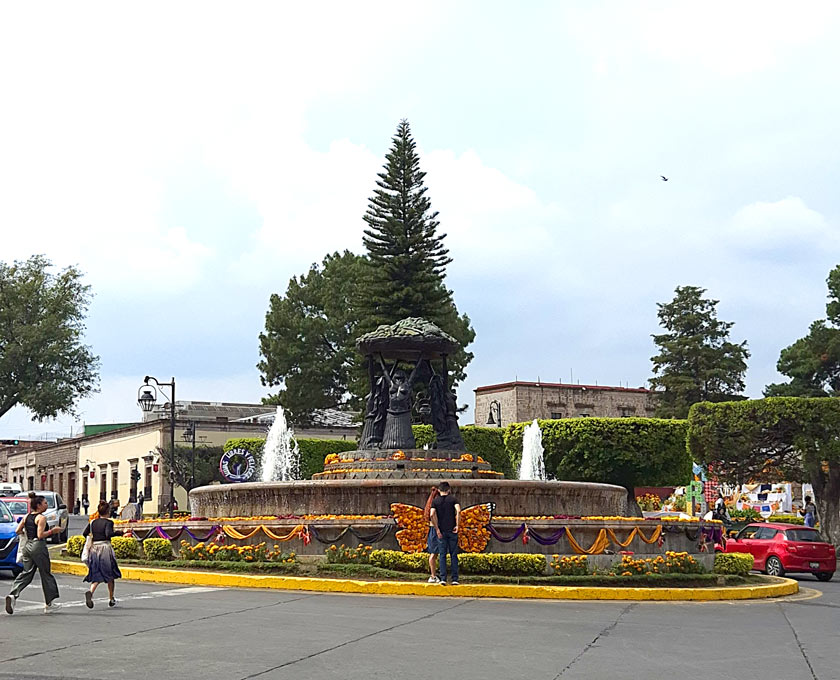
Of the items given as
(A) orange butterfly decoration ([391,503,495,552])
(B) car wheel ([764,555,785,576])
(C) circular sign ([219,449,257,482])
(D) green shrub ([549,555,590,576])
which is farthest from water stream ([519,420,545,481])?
(D) green shrub ([549,555,590,576])

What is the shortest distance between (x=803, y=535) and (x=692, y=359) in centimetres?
4581

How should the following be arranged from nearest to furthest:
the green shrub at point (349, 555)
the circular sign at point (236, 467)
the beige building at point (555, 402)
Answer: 1. the green shrub at point (349, 555)
2. the circular sign at point (236, 467)
3. the beige building at point (555, 402)

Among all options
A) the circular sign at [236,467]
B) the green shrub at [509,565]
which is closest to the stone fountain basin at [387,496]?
the green shrub at [509,565]

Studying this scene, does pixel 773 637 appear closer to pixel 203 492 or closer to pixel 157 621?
pixel 157 621

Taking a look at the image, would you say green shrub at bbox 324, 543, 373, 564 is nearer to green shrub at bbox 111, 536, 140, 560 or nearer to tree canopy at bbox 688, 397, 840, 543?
green shrub at bbox 111, 536, 140, 560

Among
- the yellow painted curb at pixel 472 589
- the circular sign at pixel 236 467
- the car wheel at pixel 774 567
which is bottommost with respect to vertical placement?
the car wheel at pixel 774 567

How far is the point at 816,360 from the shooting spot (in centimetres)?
6662

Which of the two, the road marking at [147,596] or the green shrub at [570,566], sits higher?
the green shrub at [570,566]

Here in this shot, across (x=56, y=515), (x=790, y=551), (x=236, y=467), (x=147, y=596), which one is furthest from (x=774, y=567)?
(x=236, y=467)

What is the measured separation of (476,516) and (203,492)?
25.1 feet

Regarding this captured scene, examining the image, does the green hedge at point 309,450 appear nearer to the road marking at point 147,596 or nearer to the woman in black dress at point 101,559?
the road marking at point 147,596

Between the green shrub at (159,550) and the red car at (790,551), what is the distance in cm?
1330

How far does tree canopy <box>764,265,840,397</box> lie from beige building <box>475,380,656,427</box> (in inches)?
381

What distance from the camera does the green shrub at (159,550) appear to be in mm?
20422
